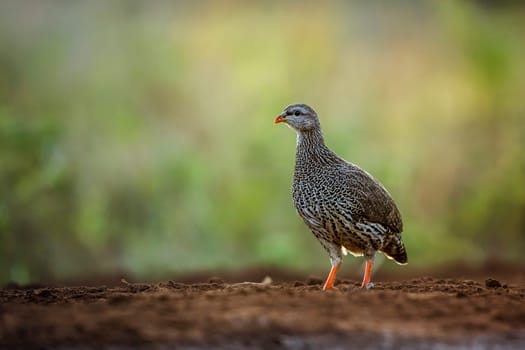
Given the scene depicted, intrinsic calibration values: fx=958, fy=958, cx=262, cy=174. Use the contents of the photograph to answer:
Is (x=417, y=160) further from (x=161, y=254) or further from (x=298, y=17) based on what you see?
(x=161, y=254)

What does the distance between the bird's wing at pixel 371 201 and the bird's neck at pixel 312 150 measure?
229 mm

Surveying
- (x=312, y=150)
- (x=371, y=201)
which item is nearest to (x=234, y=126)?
(x=312, y=150)

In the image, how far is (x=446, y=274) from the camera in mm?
11570

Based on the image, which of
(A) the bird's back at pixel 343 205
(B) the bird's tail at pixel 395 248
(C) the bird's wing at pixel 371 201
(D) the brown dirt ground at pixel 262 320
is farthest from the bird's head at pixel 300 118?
(D) the brown dirt ground at pixel 262 320

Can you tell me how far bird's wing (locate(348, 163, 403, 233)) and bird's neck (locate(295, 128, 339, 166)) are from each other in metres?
0.23

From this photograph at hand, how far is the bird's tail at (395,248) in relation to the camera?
8.23 meters

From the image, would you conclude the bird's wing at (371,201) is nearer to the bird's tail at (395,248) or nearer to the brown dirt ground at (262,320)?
the bird's tail at (395,248)

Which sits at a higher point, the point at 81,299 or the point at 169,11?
the point at 169,11

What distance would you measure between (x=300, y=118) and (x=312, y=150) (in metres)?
0.34

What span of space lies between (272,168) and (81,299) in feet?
28.5

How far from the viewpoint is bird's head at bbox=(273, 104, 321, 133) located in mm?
8383

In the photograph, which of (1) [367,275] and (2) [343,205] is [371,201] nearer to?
(2) [343,205]

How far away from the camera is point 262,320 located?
16.7 ft

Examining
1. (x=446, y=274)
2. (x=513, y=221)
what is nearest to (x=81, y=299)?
(x=446, y=274)
